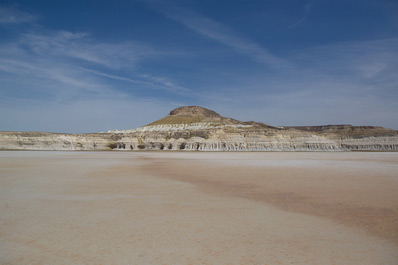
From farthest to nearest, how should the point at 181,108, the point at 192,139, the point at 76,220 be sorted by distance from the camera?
the point at 181,108
the point at 192,139
the point at 76,220

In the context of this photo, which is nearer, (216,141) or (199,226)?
(199,226)

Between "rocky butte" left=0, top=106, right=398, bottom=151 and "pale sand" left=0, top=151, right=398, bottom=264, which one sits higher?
"rocky butte" left=0, top=106, right=398, bottom=151

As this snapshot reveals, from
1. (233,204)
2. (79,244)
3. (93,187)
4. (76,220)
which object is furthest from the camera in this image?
(93,187)

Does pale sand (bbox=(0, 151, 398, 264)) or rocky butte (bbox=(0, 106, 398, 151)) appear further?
rocky butte (bbox=(0, 106, 398, 151))

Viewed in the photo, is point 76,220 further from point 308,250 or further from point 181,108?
point 181,108

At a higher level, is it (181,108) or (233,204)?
(181,108)

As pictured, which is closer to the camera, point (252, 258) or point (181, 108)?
point (252, 258)

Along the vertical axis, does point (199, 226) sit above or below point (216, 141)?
below

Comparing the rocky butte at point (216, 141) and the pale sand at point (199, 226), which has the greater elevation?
the rocky butte at point (216, 141)

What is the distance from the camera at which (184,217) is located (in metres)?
6.22

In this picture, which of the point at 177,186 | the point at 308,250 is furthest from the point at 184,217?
the point at 177,186

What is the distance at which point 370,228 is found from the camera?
539 cm

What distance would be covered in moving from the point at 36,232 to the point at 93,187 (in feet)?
A: 17.7

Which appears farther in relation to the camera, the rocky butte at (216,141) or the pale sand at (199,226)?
the rocky butte at (216,141)
